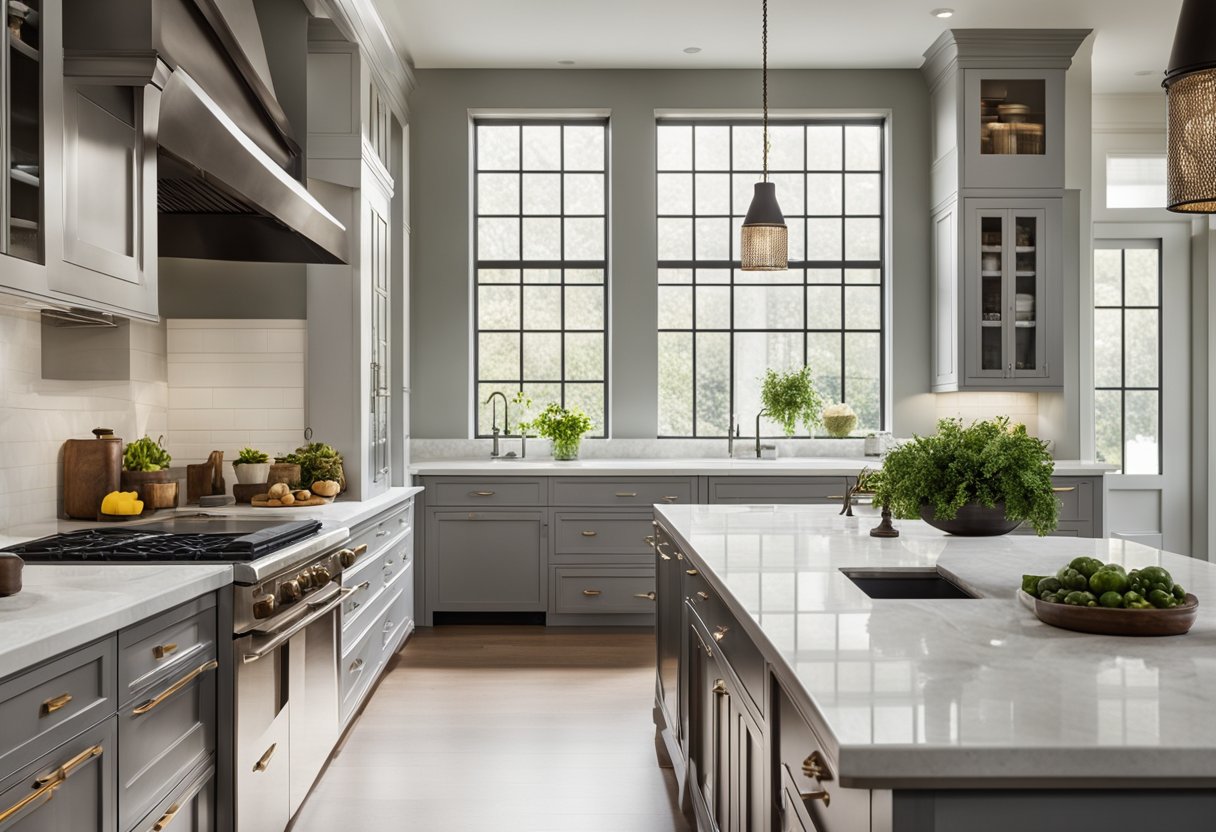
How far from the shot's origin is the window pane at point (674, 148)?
5.96 metres

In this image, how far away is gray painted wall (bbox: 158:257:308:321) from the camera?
4.04 m

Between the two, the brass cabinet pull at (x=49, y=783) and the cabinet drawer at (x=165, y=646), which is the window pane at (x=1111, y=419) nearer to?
the cabinet drawer at (x=165, y=646)

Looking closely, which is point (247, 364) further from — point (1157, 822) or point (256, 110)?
point (1157, 822)

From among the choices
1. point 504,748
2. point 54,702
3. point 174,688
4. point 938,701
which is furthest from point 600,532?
point 938,701

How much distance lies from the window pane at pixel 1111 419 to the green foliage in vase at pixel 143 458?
548 centimetres

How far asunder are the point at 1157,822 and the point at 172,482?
3177 mm

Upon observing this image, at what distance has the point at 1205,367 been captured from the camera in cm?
584

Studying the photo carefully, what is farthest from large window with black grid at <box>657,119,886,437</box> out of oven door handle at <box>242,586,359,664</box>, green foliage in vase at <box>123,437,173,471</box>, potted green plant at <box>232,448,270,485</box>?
green foliage in vase at <box>123,437,173,471</box>

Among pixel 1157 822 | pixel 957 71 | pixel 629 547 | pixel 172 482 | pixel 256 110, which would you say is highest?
pixel 957 71

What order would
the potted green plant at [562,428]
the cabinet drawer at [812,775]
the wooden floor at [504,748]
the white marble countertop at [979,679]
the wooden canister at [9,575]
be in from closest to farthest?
1. the white marble countertop at [979,679]
2. the cabinet drawer at [812,775]
3. the wooden canister at [9,575]
4. the wooden floor at [504,748]
5. the potted green plant at [562,428]

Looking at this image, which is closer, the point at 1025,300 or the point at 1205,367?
the point at 1025,300

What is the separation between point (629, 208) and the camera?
19.1 feet

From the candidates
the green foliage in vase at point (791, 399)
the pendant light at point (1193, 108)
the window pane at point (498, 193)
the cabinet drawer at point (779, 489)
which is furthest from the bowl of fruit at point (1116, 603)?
the window pane at point (498, 193)

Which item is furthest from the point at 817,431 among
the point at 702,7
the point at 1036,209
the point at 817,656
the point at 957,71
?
the point at 817,656
